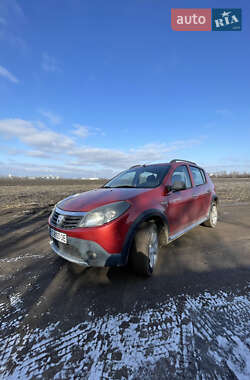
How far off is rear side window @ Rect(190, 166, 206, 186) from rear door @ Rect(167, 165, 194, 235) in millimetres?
363

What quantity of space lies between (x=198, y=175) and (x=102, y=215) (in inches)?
119

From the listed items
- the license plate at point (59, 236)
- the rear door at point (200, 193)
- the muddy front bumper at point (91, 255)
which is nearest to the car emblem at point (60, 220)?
the license plate at point (59, 236)

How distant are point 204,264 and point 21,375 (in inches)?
101

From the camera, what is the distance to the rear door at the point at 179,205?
2.83 metres

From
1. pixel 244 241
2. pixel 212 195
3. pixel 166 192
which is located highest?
pixel 166 192

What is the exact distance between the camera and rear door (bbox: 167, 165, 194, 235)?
283 centimetres

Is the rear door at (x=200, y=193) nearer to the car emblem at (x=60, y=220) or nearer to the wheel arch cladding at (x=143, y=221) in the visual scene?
the wheel arch cladding at (x=143, y=221)

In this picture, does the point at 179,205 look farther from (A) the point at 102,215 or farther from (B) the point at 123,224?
(A) the point at 102,215

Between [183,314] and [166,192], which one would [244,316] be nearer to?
[183,314]

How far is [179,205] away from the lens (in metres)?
3.00

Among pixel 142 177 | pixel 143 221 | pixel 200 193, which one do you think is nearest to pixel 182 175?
pixel 200 193

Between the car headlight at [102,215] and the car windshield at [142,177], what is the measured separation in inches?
36.7

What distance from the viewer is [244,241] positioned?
3637 millimetres

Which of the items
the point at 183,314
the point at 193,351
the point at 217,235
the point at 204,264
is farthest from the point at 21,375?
the point at 217,235
